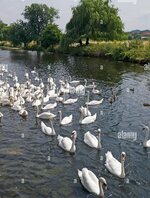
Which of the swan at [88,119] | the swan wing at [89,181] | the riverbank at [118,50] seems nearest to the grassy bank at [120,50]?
the riverbank at [118,50]

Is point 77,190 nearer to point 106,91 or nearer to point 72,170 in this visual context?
point 72,170

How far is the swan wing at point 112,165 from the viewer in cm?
1922

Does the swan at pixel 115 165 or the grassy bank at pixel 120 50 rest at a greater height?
the grassy bank at pixel 120 50

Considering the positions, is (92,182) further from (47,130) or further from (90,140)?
(47,130)

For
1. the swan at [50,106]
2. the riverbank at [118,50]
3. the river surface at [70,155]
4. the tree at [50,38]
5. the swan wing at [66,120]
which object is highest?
the tree at [50,38]

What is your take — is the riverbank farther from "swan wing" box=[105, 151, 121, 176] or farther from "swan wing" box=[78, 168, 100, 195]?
"swan wing" box=[78, 168, 100, 195]

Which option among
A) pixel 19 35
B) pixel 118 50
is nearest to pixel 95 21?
pixel 118 50

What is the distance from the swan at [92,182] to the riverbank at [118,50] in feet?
165

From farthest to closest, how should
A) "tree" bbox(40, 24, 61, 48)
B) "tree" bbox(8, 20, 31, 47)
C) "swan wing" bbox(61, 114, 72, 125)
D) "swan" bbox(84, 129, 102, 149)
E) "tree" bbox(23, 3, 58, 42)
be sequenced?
"tree" bbox(23, 3, 58, 42) → "tree" bbox(8, 20, 31, 47) → "tree" bbox(40, 24, 61, 48) → "swan wing" bbox(61, 114, 72, 125) → "swan" bbox(84, 129, 102, 149)

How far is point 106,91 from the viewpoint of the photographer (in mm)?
40312

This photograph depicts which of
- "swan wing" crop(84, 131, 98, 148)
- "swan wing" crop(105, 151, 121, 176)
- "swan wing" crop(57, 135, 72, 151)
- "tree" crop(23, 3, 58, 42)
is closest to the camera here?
"swan wing" crop(105, 151, 121, 176)

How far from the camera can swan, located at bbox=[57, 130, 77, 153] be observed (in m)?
21.9

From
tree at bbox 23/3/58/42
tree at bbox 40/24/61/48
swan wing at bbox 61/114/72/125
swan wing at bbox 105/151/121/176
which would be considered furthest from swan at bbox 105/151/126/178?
tree at bbox 23/3/58/42

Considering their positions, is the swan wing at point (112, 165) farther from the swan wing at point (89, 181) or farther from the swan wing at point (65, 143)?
the swan wing at point (65, 143)
